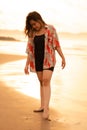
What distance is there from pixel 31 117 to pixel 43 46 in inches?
29.2

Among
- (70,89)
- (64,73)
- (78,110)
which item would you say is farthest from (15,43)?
(78,110)

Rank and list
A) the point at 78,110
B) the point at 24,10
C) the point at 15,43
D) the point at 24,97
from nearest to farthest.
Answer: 1. the point at 78,110
2. the point at 24,97
3. the point at 24,10
4. the point at 15,43

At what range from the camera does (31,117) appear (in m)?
4.82

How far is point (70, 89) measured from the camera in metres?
6.74

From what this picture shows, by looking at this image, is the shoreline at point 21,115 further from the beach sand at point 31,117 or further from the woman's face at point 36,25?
the woman's face at point 36,25

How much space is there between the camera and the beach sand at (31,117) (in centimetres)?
443

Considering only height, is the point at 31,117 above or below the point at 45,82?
below

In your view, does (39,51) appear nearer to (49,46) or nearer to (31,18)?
(49,46)

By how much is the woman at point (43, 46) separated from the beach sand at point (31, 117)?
0.60 ft

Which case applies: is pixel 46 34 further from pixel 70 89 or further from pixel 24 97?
pixel 70 89

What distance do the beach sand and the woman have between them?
18 centimetres

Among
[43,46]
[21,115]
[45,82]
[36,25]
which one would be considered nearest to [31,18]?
[36,25]

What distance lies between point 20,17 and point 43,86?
1377cm

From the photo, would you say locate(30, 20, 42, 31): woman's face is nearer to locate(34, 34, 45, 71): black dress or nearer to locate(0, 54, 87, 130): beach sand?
locate(34, 34, 45, 71): black dress
